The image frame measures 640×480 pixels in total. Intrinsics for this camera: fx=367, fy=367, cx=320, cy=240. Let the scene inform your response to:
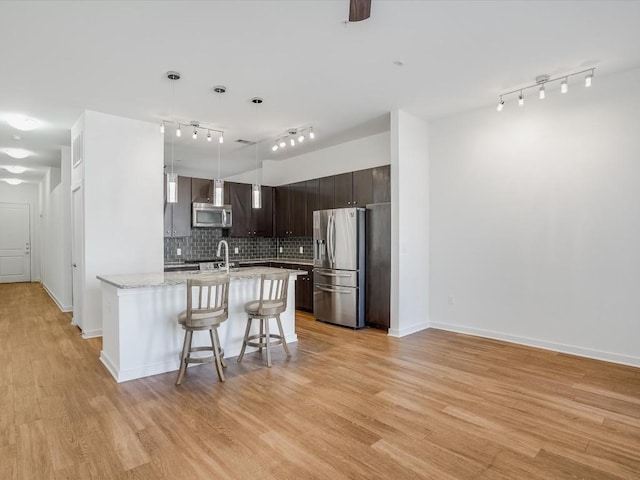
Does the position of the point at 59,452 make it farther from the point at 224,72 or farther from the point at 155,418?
the point at 224,72

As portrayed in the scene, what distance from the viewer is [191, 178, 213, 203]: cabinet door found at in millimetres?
6297

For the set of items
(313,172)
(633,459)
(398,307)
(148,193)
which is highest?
(313,172)

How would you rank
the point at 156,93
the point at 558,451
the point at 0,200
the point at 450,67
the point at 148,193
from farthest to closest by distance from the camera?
the point at 0,200 < the point at 148,193 < the point at 156,93 < the point at 450,67 < the point at 558,451

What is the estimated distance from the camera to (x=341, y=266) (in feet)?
17.9

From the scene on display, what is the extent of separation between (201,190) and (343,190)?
2483mm

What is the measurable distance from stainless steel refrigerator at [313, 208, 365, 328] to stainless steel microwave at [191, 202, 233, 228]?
185 centimetres

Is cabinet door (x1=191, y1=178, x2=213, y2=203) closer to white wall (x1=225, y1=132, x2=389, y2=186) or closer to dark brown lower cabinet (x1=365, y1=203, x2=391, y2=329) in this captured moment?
white wall (x1=225, y1=132, x2=389, y2=186)

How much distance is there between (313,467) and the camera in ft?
6.88

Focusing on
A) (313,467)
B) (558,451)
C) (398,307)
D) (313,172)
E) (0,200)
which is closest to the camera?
(313,467)

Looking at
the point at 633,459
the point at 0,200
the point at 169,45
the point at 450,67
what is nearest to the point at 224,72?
the point at 169,45

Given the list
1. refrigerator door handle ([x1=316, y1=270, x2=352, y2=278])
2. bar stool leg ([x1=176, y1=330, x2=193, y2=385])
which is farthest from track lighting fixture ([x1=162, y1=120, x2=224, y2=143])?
bar stool leg ([x1=176, y1=330, x2=193, y2=385])

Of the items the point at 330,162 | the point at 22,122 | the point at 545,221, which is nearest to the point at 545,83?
the point at 545,221

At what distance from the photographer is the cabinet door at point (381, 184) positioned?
5199 millimetres

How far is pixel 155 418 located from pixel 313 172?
5.32 meters
